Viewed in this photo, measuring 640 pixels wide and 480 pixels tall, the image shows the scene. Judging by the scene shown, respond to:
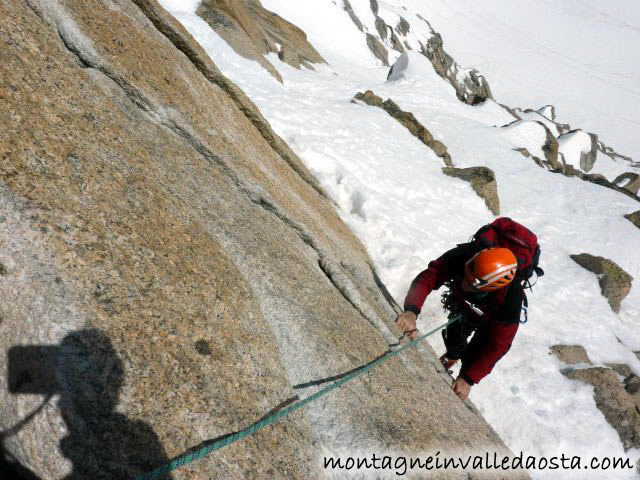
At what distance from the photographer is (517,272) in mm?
5277

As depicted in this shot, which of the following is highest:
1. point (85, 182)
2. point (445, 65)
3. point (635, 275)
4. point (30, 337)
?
point (445, 65)

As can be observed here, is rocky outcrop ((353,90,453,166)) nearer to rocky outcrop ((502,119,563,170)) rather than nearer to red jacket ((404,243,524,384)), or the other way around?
rocky outcrop ((502,119,563,170))

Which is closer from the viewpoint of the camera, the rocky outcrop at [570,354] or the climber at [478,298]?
the climber at [478,298]

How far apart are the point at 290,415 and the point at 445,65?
90.9 metres

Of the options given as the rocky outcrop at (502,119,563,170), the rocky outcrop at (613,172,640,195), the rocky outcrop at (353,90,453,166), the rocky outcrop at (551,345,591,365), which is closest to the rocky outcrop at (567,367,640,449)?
the rocky outcrop at (551,345,591,365)

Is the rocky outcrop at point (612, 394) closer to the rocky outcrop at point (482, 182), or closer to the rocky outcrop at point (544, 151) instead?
the rocky outcrop at point (482, 182)

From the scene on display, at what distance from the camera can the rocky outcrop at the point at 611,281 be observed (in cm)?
1433

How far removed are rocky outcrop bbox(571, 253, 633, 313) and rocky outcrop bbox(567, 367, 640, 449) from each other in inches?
218

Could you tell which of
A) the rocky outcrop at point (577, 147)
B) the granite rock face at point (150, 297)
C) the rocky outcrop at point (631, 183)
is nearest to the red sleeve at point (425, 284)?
the granite rock face at point (150, 297)

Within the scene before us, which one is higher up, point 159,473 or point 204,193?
point 204,193

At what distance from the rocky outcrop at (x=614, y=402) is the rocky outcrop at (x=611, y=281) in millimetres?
5545

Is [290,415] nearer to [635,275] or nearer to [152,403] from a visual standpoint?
[152,403]

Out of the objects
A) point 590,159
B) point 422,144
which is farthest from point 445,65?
point 422,144

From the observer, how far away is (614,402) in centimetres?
934
